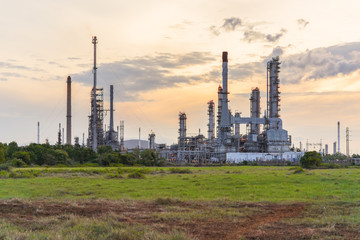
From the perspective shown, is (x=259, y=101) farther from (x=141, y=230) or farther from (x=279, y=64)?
(x=141, y=230)

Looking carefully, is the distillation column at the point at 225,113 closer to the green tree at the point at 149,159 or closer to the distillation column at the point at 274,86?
the distillation column at the point at 274,86

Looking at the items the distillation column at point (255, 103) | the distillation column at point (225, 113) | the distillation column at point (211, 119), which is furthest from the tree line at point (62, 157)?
the distillation column at point (211, 119)

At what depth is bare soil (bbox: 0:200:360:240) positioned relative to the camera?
43.1 ft

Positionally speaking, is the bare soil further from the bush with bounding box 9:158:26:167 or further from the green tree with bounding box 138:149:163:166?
the green tree with bounding box 138:149:163:166

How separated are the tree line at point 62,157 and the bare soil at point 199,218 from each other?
180ft

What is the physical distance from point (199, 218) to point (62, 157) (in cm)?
6750

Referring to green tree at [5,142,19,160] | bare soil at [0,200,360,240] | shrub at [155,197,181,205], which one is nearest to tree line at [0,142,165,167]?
green tree at [5,142,19,160]

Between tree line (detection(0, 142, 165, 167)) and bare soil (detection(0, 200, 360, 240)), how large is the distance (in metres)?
54.9

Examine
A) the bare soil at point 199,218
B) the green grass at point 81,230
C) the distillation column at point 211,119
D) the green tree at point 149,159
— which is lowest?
the green tree at point 149,159

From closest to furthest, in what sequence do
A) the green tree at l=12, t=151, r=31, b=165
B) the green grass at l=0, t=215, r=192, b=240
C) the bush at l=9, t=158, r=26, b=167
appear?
the green grass at l=0, t=215, r=192, b=240 < the bush at l=9, t=158, r=26, b=167 < the green tree at l=12, t=151, r=31, b=165

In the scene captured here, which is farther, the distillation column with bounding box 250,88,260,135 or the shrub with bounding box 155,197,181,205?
the distillation column with bounding box 250,88,260,135

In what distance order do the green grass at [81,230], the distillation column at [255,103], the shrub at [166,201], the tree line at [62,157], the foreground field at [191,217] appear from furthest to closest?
the distillation column at [255,103] < the tree line at [62,157] < the shrub at [166,201] < the foreground field at [191,217] < the green grass at [81,230]

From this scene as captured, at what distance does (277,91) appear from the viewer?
100 m

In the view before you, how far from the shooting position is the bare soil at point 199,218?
43.1 feet
